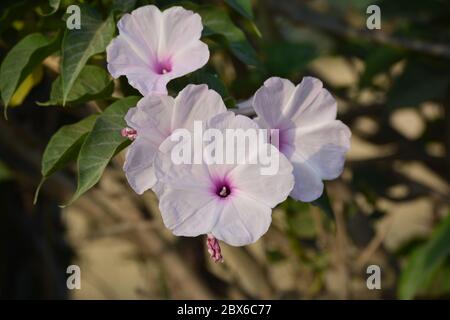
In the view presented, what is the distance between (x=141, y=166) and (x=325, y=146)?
18cm

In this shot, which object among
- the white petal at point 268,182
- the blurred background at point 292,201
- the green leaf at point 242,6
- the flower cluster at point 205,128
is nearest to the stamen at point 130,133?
the flower cluster at point 205,128

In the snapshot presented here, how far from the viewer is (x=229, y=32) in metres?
1.04

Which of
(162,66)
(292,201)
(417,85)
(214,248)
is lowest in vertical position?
(292,201)

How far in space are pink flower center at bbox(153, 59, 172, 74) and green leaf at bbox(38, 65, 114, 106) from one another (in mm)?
84

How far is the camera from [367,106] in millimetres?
1961

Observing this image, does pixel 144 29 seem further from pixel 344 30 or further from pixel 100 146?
pixel 344 30

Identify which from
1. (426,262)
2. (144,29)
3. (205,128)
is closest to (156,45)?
(144,29)

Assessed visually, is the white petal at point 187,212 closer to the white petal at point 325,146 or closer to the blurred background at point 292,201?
the white petal at point 325,146

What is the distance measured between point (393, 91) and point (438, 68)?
10 cm

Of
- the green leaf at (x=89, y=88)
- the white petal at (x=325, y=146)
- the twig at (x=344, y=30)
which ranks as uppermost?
the green leaf at (x=89, y=88)

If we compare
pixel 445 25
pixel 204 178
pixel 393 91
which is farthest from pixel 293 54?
pixel 204 178

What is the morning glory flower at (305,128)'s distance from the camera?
34.6 inches

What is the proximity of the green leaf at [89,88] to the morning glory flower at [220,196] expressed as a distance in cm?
16
